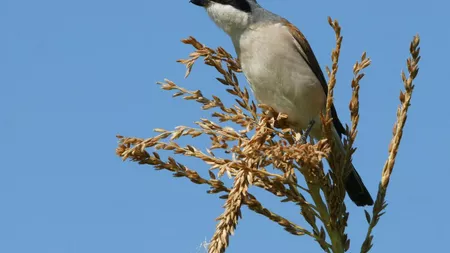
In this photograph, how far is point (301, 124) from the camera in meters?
4.13

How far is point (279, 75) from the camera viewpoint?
4.16 m

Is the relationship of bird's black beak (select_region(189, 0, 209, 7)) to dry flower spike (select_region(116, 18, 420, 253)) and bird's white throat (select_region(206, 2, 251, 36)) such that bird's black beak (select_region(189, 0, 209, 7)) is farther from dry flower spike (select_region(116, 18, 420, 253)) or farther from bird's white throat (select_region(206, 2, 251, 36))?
dry flower spike (select_region(116, 18, 420, 253))

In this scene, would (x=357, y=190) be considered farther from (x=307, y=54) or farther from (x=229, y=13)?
(x=229, y=13)

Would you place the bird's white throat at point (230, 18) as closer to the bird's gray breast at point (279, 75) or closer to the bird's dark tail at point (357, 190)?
the bird's gray breast at point (279, 75)

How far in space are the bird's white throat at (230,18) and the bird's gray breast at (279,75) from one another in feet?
0.24

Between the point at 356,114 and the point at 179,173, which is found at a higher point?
the point at 356,114

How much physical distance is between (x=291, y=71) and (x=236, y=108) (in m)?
1.47

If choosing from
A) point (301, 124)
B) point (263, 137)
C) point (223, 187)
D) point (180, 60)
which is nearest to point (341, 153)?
point (263, 137)

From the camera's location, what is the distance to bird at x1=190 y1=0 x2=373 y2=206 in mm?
4094

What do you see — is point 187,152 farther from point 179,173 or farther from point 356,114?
point 356,114

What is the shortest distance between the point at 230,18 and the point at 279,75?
1.90 ft

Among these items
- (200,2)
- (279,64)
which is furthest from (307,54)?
(200,2)

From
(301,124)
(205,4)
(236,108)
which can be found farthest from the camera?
(205,4)

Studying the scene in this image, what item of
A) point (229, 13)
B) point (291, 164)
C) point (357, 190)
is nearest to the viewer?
point (291, 164)
